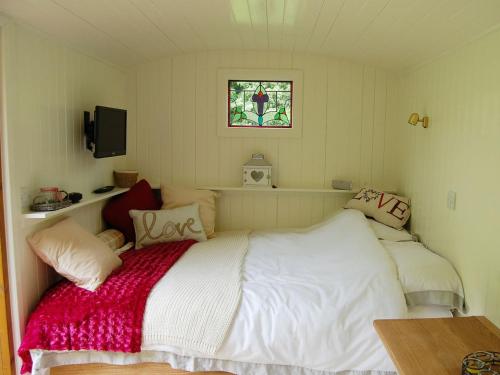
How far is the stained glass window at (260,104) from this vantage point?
344 centimetres

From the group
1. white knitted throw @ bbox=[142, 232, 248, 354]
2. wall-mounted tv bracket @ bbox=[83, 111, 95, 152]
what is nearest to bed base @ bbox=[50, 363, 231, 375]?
white knitted throw @ bbox=[142, 232, 248, 354]

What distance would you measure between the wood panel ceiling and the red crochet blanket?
4.79ft

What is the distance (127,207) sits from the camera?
3.05 metres

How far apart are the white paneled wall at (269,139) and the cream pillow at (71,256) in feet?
4.47

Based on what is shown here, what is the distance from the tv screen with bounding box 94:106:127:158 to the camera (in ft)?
8.39

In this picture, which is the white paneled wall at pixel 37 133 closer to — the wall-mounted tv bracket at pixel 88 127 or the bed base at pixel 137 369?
the wall-mounted tv bracket at pixel 88 127

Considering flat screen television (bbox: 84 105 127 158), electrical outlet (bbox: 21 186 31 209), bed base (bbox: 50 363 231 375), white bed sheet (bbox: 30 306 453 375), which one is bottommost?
bed base (bbox: 50 363 231 375)

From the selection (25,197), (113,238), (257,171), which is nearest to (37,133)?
(25,197)

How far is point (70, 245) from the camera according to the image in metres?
2.18

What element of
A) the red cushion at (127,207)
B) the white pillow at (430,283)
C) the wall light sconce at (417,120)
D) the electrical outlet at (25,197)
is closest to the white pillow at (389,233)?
the white pillow at (430,283)

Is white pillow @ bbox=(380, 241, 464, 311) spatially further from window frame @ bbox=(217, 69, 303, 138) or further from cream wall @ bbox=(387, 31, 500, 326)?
window frame @ bbox=(217, 69, 303, 138)

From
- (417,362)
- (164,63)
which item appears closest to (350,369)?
(417,362)

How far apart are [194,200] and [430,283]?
6.19 ft

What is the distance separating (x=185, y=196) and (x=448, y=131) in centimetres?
202
